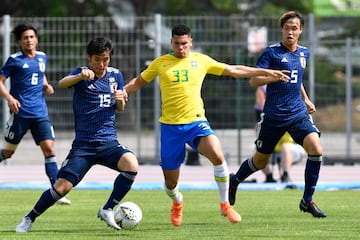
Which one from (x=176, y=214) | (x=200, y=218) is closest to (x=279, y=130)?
(x=200, y=218)

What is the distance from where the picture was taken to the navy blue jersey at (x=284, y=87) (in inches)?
498

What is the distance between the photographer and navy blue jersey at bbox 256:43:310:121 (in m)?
12.6

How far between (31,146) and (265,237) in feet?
43.9

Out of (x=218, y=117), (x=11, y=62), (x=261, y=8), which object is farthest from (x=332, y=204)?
(x=261, y=8)

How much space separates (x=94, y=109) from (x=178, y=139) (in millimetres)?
1036

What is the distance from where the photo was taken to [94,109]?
1130 cm

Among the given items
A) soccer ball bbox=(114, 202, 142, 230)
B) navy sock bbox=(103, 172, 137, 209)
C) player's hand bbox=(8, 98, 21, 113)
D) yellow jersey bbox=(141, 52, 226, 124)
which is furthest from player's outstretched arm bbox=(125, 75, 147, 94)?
player's hand bbox=(8, 98, 21, 113)

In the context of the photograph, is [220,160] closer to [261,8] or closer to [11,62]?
[11,62]

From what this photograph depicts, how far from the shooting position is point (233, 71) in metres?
12.0

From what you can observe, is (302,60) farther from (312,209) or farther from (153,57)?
(153,57)

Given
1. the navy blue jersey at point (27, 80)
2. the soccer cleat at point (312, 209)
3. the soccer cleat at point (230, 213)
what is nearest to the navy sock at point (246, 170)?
the soccer cleat at point (312, 209)

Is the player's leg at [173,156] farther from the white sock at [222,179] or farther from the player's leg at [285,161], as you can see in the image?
the player's leg at [285,161]

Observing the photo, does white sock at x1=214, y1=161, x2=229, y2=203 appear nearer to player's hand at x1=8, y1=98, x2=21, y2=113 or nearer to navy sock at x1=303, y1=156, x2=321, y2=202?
navy sock at x1=303, y1=156, x2=321, y2=202

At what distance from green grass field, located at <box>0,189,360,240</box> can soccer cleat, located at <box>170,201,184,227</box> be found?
75 mm
